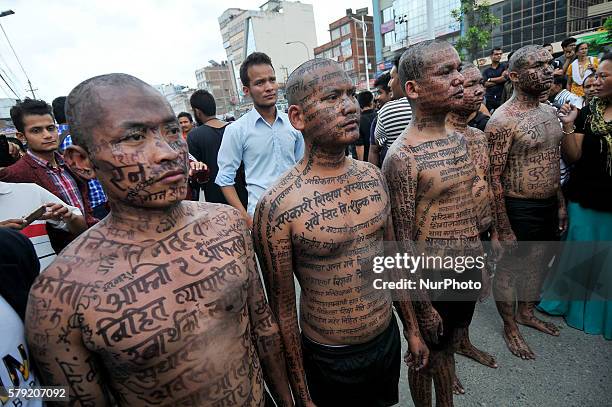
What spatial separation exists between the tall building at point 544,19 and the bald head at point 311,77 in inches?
1079

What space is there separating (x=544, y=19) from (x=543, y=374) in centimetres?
2956

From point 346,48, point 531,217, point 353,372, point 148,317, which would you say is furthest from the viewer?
point 346,48

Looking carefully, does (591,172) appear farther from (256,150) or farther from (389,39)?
(389,39)

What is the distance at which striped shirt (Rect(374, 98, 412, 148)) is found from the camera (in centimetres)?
390

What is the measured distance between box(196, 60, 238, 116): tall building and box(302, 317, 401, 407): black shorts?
325ft

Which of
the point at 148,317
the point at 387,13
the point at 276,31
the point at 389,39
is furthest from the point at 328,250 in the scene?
the point at 276,31

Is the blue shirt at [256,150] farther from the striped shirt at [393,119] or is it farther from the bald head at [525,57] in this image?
the bald head at [525,57]

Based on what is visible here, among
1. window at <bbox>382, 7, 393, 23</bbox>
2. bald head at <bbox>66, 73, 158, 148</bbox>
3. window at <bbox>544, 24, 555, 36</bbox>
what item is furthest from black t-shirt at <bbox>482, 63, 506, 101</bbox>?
window at <bbox>382, 7, 393, 23</bbox>

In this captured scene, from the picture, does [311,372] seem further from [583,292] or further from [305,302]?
Result: [583,292]

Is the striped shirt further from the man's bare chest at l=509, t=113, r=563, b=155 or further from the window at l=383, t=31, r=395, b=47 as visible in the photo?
the window at l=383, t=31, r=395, b=47

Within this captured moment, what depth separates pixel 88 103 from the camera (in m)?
1.25

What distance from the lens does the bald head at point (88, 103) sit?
1.23m

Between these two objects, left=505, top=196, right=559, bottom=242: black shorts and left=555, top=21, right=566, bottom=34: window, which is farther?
left=555, top=21, right=566, bottom=34: window

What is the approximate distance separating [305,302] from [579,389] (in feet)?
8.15
